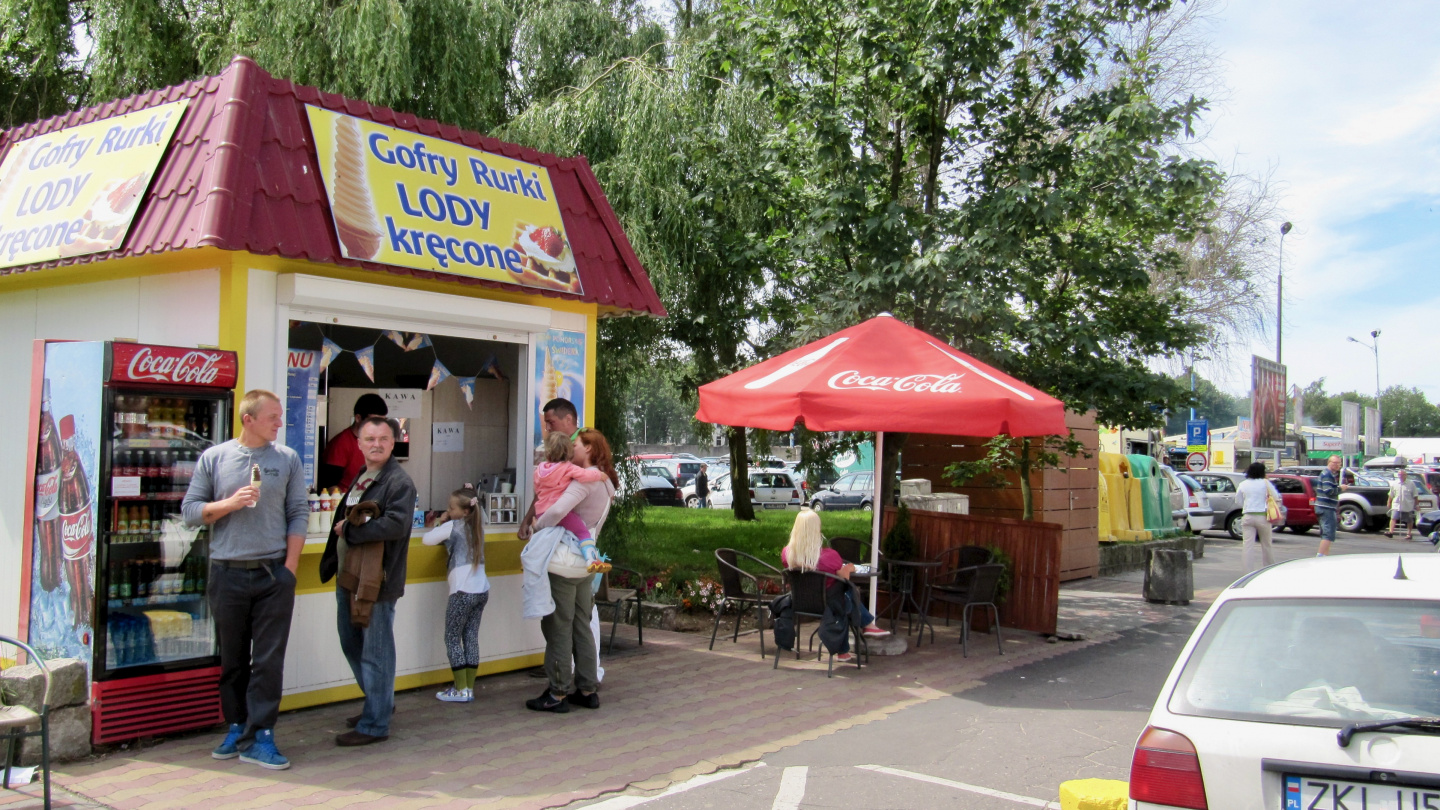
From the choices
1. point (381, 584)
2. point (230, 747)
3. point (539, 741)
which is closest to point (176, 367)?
point (381, 584)

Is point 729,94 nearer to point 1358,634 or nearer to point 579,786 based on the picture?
point 579,786

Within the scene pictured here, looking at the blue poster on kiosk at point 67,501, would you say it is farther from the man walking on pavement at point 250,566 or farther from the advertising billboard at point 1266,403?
the advertising billboard at point 1266,403

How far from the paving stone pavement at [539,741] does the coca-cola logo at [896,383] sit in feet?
7.17

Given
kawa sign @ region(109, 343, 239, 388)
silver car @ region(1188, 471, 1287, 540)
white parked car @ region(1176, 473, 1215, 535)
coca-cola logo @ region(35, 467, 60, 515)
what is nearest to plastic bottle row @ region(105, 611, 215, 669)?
coca-cola logo @ region(35, 467, 60, 515)

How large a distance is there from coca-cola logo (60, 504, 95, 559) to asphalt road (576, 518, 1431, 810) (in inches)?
118

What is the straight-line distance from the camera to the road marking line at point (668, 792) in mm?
4793

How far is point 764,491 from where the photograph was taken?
31.8 metres

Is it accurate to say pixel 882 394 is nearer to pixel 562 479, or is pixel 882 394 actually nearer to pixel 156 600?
pixel 562 479

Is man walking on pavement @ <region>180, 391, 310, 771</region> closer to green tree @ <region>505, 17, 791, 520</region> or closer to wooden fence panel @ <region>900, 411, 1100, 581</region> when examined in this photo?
green tree @ <region>505, 17, 791, 520</region>

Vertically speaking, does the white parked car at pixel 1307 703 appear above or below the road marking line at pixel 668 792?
above

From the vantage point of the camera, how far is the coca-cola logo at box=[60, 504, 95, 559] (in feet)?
17.4

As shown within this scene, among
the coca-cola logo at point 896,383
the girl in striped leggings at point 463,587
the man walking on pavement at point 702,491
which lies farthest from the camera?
the man walking on pavement at point 702,491

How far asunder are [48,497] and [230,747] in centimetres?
170

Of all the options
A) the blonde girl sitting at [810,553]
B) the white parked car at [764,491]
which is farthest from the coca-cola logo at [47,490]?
the white parked car at [764,491]
